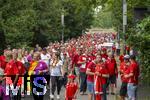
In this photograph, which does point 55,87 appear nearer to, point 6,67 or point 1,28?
point 6,67

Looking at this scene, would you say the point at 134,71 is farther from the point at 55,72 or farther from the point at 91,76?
the point at 55,72

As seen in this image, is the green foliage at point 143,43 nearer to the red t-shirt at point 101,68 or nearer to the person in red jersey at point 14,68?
the red t-shirt at point 101,68

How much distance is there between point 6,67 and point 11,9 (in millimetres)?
17155

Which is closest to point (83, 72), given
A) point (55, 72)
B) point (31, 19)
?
point (55, 72)

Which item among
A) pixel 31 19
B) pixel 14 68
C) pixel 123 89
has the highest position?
pixel 31 19

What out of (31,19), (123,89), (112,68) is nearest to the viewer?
(123,89)

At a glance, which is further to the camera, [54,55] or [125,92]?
[54,55]

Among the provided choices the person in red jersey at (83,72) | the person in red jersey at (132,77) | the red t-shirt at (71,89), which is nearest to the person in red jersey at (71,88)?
the red t-shirt at (71,89)

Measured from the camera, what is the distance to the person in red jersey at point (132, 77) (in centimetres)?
1686

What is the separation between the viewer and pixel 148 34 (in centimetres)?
1527

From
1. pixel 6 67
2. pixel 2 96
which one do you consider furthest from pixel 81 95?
pixel 2 96

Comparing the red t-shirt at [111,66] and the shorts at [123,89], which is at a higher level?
the red t-shirt at [111,66]

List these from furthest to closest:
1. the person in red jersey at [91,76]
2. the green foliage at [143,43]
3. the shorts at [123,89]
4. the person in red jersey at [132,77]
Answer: the person in red jersey at [91,76]
the shorts at [123,89]
the person in red jersey at [132,77]
the green foliage at [143,43]

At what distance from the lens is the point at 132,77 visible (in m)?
16.9
